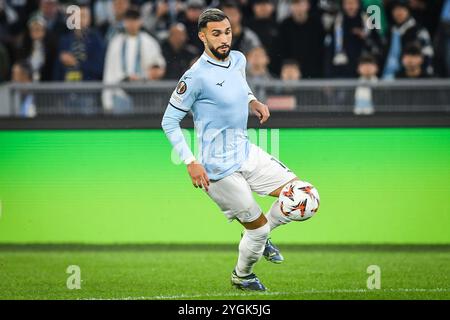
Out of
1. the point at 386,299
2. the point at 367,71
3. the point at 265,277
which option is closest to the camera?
the point at 386,299

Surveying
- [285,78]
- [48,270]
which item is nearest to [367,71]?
[285,78]

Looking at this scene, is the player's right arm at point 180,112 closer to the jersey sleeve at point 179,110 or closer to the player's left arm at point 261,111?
the jersey sleeve at point 179,110

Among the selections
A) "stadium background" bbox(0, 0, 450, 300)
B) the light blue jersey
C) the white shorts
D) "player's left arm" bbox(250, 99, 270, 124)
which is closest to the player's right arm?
the light blue jersey

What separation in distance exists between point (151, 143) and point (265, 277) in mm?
2920

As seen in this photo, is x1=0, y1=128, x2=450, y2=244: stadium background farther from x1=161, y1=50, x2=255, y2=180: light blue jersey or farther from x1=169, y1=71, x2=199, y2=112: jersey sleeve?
x1=169, y1=71, x2=199, y2=112: jersey sleeve

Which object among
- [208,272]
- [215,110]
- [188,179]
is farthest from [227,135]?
[188,179]

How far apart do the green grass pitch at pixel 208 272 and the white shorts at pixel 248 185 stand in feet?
2.26

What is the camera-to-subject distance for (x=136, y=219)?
12.7 meters

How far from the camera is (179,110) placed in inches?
362

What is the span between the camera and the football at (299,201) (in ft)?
30.5

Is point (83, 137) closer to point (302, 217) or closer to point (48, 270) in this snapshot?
point (48, 270)

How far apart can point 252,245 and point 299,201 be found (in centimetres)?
55

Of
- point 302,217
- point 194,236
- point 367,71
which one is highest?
point 367,71

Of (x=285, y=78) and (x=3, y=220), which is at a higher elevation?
(x=285, y=78)
